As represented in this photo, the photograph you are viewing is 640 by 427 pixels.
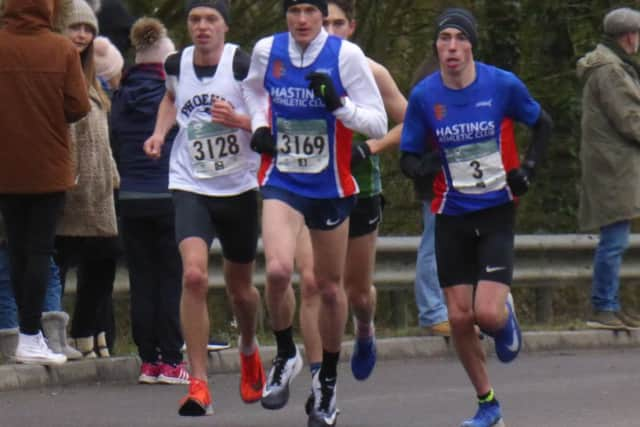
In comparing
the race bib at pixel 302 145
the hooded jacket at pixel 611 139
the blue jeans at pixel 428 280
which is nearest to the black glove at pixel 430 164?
the race bib at pixel 302 145

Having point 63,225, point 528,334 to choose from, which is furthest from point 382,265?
point 63,225

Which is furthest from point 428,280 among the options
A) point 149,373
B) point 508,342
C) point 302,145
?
point 302,145

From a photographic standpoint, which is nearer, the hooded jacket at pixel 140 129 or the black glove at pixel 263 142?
the black glove at pixel 263 142

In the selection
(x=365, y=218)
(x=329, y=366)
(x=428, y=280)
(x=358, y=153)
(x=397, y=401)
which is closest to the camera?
(x=358, y=153)

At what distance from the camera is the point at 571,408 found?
10555 mm

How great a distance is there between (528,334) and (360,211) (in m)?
3.73

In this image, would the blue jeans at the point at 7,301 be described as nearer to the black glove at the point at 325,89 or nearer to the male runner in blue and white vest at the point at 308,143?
the male runner in blue and white vest at the point at 308,143

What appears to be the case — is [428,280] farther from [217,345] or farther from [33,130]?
[33,130]

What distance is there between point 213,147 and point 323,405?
1.38 meters

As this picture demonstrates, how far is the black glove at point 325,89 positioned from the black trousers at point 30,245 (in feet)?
8.05

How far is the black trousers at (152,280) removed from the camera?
11609 mm

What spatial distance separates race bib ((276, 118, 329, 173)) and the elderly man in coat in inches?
197

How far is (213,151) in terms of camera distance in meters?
10.0

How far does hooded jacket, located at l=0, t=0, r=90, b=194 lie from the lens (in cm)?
1108
